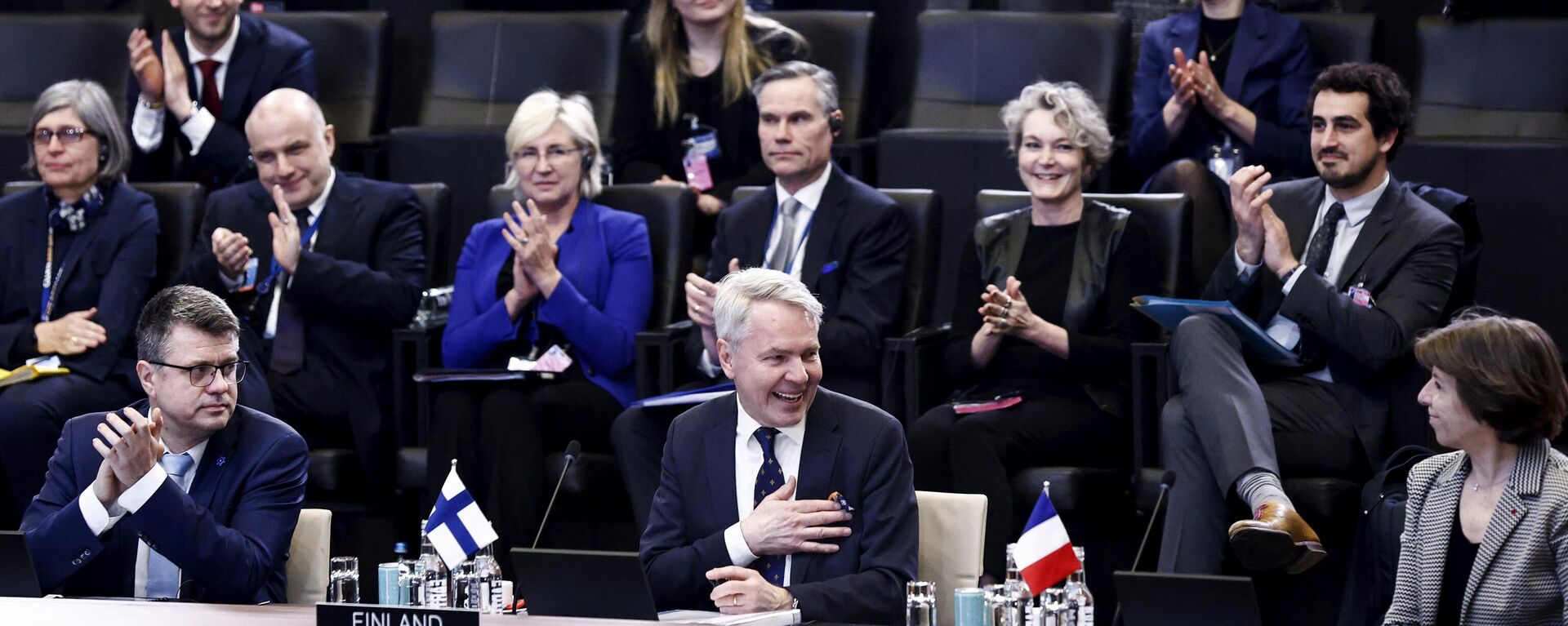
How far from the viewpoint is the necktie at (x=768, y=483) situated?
3.00 metres

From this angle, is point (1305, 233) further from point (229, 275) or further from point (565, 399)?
point (229, 275)

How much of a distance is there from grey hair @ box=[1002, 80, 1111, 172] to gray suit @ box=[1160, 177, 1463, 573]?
508 mm

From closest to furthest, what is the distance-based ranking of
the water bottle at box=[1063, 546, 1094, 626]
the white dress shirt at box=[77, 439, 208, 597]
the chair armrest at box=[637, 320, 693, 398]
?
the water bottle at box=[1063, 546, 1094, 626] → the white dress shirt at box=[77, 439, 208, 597] → the chair armrest at box=[637, 320, 693, 398]

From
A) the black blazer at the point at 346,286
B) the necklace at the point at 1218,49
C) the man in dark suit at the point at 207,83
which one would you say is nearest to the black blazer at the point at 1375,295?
the necklace at the point at 1218,49

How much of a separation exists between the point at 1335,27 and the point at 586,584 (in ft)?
10.6

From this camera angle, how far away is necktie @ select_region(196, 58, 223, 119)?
17.6 feet

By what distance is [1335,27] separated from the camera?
5.06 meters

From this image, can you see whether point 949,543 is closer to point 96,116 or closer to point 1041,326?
point 1041,326

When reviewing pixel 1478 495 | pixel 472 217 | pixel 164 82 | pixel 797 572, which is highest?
pixel 164 82

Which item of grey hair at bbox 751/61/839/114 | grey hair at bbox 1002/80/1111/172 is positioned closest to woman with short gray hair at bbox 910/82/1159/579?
grey hair at bbox 1002/80/1111/172

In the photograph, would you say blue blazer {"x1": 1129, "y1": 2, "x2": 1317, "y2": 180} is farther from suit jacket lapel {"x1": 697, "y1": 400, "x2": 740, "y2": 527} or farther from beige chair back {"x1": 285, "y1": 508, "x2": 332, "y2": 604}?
beige chair back {"x1": 285, "y1": 508, "x2": 332, "y2": 604}

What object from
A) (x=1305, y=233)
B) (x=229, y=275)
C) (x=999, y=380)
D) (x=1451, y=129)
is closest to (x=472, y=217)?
(x=229, y=275)

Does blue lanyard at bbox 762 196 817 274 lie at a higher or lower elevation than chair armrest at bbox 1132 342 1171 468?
higher

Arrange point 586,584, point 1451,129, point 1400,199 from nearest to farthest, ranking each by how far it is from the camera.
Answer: point 586,584
point 1400,199
point 1451,129
